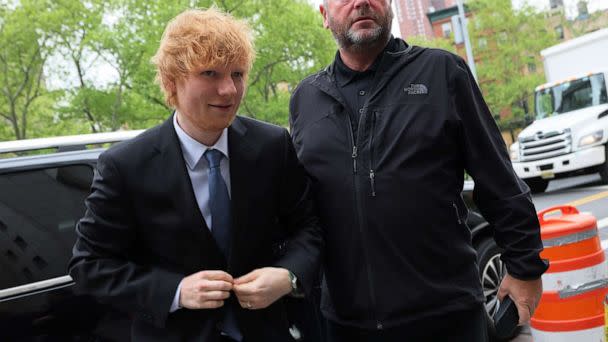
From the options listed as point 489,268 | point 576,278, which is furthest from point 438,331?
point 489,268

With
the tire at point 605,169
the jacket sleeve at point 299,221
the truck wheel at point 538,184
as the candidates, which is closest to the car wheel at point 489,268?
the jacket sleeve at point 299,221

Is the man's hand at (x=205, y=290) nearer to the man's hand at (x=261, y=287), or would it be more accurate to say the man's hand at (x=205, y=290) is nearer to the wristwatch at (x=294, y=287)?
the man's hand at (x=261, y=287)

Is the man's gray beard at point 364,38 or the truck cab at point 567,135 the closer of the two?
the man's gray beard at point 364,38

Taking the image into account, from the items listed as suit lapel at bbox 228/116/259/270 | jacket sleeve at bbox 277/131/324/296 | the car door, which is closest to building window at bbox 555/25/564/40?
the car door

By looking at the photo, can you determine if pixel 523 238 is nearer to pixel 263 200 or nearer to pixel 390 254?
pixel 390 254

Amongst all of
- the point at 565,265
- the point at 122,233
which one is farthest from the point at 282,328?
the point at 565,265

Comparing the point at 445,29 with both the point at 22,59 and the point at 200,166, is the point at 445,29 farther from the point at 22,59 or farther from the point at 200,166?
the point at 200,166

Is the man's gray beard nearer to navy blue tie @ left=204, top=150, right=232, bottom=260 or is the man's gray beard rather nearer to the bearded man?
the bearded man

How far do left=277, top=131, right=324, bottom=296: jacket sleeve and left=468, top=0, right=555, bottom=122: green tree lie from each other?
3560 cm

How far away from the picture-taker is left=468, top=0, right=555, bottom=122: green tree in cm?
3466

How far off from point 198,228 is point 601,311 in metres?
2.88

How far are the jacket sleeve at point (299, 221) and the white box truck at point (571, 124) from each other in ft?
38.4

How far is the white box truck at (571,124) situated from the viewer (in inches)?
486

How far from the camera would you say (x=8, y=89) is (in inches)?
819
